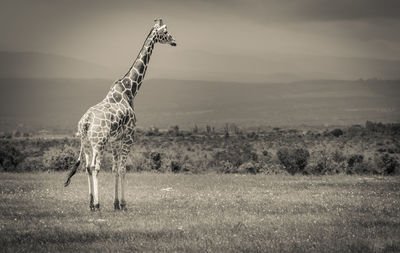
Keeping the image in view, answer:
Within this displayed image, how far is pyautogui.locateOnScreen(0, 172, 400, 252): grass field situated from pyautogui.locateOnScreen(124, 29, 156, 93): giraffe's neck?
12.2ft

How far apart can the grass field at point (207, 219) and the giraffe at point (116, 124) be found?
897 mm

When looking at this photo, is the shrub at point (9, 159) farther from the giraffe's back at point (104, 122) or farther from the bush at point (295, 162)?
the giraffe's back at point (104, 122)

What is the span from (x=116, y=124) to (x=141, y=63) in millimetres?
2549

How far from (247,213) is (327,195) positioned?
4.95 metres

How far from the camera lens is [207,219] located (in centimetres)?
1442

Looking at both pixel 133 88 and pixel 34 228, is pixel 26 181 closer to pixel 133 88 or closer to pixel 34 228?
pixel 133 88

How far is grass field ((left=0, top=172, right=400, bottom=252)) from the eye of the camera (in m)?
11.6

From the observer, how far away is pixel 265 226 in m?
13.6

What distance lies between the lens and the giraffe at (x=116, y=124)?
51.7 ft

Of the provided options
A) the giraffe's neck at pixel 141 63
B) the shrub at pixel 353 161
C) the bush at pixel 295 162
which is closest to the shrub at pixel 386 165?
the shrub at pixel 353 161

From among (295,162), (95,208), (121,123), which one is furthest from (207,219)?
(295,162)

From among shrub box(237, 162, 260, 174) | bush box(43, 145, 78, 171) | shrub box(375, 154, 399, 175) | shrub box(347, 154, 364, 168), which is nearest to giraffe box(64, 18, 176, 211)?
bush box(43, 145, 78, 171)

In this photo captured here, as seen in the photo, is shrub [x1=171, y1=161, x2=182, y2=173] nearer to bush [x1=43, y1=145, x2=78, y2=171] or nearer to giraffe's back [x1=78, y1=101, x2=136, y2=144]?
bush [x1=43, y1=145, x2=78, y2=171]

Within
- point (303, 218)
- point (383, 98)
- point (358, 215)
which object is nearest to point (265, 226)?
point (303, 218)
